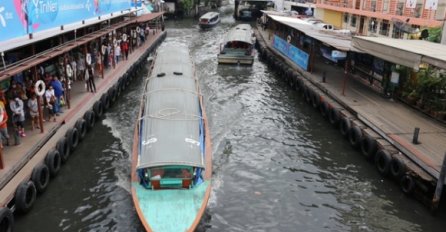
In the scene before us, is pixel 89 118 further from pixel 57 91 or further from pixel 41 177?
pixel 41 177

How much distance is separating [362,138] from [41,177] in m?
12.6

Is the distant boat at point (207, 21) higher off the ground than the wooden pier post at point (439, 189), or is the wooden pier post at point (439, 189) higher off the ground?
the distant boat at point (207, 21)

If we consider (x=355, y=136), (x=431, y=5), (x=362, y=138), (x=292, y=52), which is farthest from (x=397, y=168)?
(x=431, y=5)

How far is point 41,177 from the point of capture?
1351 cm

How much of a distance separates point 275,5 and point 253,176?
230 feet

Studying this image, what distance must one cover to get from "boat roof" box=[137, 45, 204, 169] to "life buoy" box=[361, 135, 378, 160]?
7.06 metres

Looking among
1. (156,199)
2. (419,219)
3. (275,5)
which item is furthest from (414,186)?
(275,5)

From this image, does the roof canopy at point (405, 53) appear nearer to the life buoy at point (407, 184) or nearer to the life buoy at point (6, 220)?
the life buoy at point (407, 184)

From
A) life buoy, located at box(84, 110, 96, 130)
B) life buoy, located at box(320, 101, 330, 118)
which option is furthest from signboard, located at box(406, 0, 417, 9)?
life buoy, located at box(84, 110, 96, 130)

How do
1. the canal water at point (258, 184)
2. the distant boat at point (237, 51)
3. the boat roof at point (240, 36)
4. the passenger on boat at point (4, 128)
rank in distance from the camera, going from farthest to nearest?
the distant boat at point (237, 51) < the boat roof at point (240, 36) < the passenger on boat at point (4, 128) < the canal water at point (258, 184)

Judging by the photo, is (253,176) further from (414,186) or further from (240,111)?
(240,111)

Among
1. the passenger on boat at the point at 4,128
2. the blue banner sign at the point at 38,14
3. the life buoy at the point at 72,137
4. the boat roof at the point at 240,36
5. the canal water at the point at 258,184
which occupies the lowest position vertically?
the canal water at the point at 258,184

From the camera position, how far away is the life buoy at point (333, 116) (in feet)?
67.8

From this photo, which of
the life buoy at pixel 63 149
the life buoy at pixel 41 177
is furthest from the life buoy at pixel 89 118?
the life buoy at pixel 41 177
